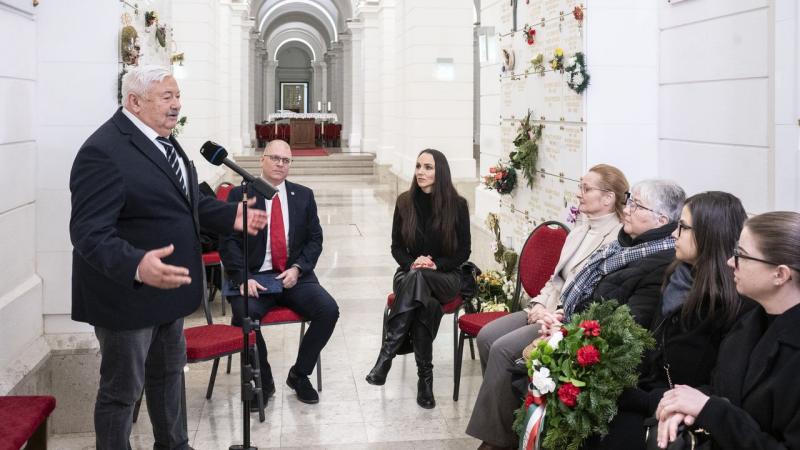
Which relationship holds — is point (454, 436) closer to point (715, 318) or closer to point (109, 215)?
point (715, 318)

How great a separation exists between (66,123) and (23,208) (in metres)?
0.49

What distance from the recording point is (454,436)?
4340 millimetres

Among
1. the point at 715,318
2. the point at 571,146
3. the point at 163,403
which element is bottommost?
the point at 163,403

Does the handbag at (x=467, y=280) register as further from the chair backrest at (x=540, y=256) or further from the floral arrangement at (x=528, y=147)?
the floral arrangement at (x=528, y=147)

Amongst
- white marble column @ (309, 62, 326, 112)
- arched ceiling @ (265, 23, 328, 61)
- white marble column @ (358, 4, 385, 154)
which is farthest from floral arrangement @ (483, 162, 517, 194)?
white marble column @ (309, 62, 326, 112)

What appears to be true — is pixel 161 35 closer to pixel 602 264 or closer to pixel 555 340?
pixel 602 264

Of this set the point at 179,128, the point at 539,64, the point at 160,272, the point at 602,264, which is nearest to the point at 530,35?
the point at 539,64

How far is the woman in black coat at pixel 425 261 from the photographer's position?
15.8ft

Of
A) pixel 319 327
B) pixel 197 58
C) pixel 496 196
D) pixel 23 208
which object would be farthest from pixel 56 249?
pixel 197 58

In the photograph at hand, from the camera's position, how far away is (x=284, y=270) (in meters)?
4.92

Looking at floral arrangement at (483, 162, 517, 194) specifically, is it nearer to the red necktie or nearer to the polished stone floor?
the polished stone floor

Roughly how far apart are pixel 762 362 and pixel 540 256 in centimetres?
247

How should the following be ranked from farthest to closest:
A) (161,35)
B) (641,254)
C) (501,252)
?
(501,252)
(161,35)
(641,254)

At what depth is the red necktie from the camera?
193 inches
